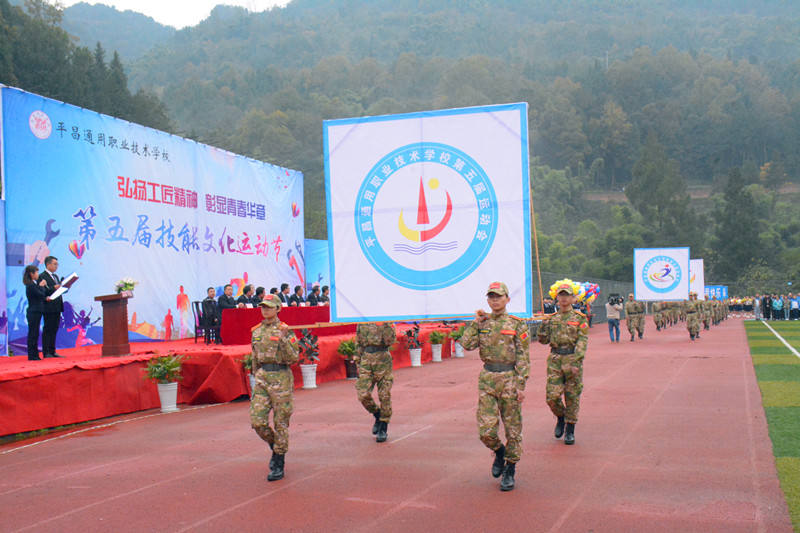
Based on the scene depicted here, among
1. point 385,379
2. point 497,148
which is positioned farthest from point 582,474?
point 497,148

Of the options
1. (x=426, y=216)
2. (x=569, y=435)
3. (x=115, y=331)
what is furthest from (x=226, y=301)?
(x=569, y=435)

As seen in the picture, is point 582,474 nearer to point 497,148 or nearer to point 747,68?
point 497,148

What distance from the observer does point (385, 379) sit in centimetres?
892

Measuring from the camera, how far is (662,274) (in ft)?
105

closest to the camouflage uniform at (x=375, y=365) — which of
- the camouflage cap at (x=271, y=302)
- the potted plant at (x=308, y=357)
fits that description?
the camouflage cap at (x=271, y=302)

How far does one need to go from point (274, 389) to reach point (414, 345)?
1189 centimetres

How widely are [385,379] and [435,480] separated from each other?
2.14 meters

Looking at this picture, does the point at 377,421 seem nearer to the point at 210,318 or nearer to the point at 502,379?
the point at 502,379

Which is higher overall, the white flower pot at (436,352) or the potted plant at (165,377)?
the potted plant at (165,377)

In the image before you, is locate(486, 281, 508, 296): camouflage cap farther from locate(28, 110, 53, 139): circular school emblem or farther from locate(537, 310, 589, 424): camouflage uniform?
locate(28, 110, 53, 139): circular school emblem

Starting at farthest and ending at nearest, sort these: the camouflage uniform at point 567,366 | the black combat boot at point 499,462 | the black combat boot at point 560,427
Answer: the black combat boot at point 560,427 < the camouflage uniform at point 567,366 < the black combat boot at point 499,462

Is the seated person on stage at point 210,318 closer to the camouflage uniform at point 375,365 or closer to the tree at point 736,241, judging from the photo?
the camouflage uniform at point 375,365

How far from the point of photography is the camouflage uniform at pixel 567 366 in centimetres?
858

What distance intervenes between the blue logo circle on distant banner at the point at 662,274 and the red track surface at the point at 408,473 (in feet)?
67.7
